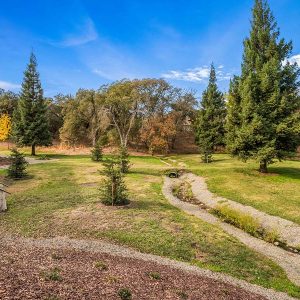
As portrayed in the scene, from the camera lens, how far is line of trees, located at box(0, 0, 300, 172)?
114ft

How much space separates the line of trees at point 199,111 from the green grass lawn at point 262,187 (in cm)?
227

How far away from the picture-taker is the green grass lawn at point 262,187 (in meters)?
24.5

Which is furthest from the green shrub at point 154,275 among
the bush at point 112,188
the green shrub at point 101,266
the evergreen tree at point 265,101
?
the evergreen tree at point 265,101

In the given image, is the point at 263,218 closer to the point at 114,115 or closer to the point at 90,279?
the point at 90,279

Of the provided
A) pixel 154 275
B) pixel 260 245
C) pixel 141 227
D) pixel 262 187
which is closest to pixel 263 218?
pixel 260 245

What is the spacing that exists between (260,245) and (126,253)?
797 cm

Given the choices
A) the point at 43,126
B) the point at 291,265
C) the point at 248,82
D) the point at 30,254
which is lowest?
the point at 291,265

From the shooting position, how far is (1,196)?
21766 millimetres

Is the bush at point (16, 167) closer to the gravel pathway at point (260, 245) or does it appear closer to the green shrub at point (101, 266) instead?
Result: the gravel pathway at point (260, 245)

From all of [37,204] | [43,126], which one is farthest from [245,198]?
[43,126]

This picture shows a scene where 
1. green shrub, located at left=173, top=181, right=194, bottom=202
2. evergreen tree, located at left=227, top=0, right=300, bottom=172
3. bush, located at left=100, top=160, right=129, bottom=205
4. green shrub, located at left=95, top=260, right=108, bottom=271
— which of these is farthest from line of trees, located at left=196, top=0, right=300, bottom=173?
green shrub, located at left=95, top=260, right=108, bottom=271

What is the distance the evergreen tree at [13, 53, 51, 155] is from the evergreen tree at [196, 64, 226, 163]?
3003 centimetres

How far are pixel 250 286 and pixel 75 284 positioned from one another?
23.7 feet

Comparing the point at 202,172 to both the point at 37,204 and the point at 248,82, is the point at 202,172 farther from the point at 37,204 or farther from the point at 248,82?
the point at 37,204
